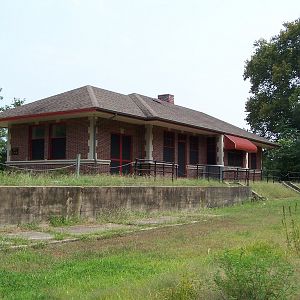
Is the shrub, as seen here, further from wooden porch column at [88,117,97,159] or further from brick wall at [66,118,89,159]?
brick wall at [66,118,89,159]

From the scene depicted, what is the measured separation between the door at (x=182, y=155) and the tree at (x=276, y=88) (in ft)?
51.0

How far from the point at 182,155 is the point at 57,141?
7.44m

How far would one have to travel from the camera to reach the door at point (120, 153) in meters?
22.3

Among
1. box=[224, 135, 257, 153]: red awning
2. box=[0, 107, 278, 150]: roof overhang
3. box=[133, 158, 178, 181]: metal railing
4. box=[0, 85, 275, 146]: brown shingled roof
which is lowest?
box=[133, 158, 178, 181]: metal railing

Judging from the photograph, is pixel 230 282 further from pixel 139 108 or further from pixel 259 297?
pixel 139 108

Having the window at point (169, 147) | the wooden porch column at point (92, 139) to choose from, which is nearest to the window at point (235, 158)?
the window at point (169, 147)

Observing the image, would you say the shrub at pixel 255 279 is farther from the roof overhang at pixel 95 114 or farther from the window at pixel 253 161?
the window at pixel 253 161

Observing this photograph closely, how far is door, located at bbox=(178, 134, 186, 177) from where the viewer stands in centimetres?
2645

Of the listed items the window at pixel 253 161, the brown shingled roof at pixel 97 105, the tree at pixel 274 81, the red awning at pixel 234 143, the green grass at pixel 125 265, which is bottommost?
the green grass at pixel 125 265

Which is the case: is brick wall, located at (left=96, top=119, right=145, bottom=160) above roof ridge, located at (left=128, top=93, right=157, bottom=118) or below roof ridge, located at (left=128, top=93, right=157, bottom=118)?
below

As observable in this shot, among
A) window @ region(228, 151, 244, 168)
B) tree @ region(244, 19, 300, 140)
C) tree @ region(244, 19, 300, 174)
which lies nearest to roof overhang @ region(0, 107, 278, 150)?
window @ region(228, 151, 244, 168)

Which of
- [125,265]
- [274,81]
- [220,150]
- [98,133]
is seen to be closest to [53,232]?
[125,265]

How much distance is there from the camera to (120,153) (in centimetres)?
2284

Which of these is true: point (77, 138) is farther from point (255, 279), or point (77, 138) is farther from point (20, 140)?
point (255, 279)
